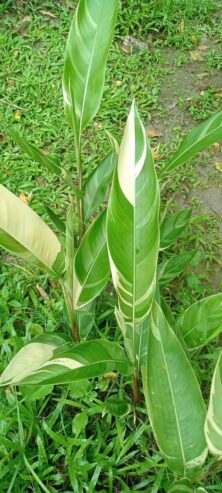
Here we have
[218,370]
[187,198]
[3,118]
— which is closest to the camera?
[218,370]

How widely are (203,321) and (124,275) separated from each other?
0.34 meters

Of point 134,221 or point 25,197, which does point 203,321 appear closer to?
point 134,221

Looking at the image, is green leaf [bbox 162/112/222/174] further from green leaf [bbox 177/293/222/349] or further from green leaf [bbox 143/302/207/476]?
green leaf [bbox 143/302/207/476]

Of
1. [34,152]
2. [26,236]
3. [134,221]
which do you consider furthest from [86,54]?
[134,221]

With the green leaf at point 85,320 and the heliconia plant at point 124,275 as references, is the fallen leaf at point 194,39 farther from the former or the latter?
the green leaf at point 85,320

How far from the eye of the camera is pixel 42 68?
8.95 feet

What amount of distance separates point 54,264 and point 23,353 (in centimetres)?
24

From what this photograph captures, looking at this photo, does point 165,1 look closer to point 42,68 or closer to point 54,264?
point 42,68

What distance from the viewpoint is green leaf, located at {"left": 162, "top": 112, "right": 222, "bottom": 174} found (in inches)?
54.6

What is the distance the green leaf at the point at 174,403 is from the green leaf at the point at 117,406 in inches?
16.3

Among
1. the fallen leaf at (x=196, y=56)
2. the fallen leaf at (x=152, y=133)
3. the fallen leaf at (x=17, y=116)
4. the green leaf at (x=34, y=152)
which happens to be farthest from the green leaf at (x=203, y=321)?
the fallen leaf at (x=196, y=56)

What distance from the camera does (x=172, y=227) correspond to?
1.74 meters

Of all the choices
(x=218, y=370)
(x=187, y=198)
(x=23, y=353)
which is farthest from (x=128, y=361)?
(x=187, y=198)

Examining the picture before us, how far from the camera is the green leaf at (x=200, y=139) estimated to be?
139cm
